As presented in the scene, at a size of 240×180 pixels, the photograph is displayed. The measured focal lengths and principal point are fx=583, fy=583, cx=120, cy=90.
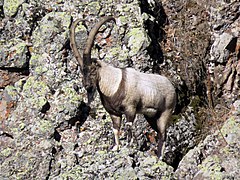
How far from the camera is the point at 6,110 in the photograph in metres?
15.6

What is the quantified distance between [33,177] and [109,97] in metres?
4.93

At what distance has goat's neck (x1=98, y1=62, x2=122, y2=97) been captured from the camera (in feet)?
34.3

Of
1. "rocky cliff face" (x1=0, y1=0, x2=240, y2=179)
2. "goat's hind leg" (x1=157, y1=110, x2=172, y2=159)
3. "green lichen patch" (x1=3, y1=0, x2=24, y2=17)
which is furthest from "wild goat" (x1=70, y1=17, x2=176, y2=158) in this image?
"green lichen patch" (x1=3, y1=0, x2=24, y2=17)

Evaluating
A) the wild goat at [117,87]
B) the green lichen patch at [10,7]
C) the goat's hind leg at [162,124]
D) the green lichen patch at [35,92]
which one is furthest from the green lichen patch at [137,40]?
the wild goat at [117,87]

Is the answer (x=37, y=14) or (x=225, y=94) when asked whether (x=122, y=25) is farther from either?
(x=225, y=94)

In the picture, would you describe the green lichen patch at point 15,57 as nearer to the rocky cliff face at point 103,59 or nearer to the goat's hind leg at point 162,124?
the rocky cliff face at point 103,59

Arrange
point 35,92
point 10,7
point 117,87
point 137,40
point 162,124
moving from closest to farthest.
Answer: point 117,87 < point 162,124 < point 35,92 < point 137,40 < point 10,7

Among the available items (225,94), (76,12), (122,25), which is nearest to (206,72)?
(225,94)

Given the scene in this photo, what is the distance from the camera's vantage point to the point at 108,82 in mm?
10477

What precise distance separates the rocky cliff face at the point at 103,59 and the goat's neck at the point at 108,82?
3507 mm

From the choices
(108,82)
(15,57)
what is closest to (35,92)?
(15,57)

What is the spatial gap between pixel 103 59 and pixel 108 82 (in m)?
5.57

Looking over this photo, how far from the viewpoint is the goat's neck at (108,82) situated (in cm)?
1047

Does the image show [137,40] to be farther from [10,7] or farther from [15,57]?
→ [10,7]
